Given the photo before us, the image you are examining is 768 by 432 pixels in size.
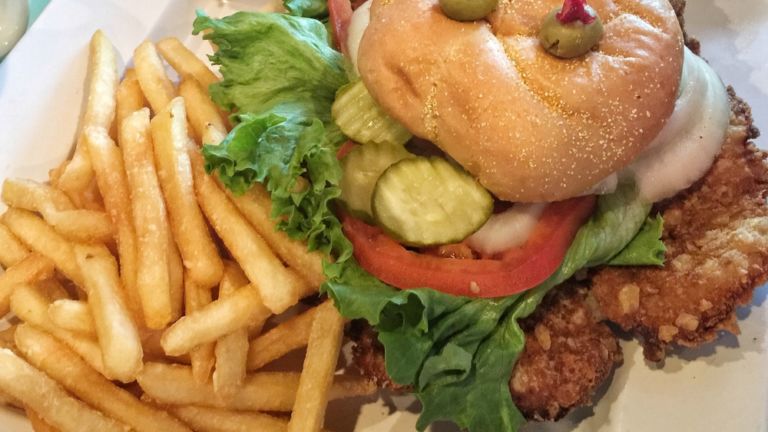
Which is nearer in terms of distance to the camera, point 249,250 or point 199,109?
point 249,250

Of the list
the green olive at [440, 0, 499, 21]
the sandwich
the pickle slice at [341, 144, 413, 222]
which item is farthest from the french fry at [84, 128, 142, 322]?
the green olive at [440, 0, 499, 21]

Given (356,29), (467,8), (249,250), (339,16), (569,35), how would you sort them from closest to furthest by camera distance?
(569,35), (467,8), (249,250), (356,29), (339,16)

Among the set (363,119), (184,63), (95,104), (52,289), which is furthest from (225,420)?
(184,63)

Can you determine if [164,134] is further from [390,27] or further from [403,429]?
[403,429]

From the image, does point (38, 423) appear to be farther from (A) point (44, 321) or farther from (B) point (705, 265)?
(B) point (705, 265)

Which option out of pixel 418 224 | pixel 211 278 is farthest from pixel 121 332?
pixel 418 224

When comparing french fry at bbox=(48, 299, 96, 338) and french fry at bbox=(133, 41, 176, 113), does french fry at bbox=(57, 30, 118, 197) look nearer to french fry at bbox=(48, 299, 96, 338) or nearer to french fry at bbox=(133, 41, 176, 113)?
french fry at bbox=(133, 41, 176, 113)

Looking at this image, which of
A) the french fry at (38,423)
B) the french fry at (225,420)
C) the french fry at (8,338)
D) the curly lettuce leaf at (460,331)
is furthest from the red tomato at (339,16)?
the french fry at (38,423)
